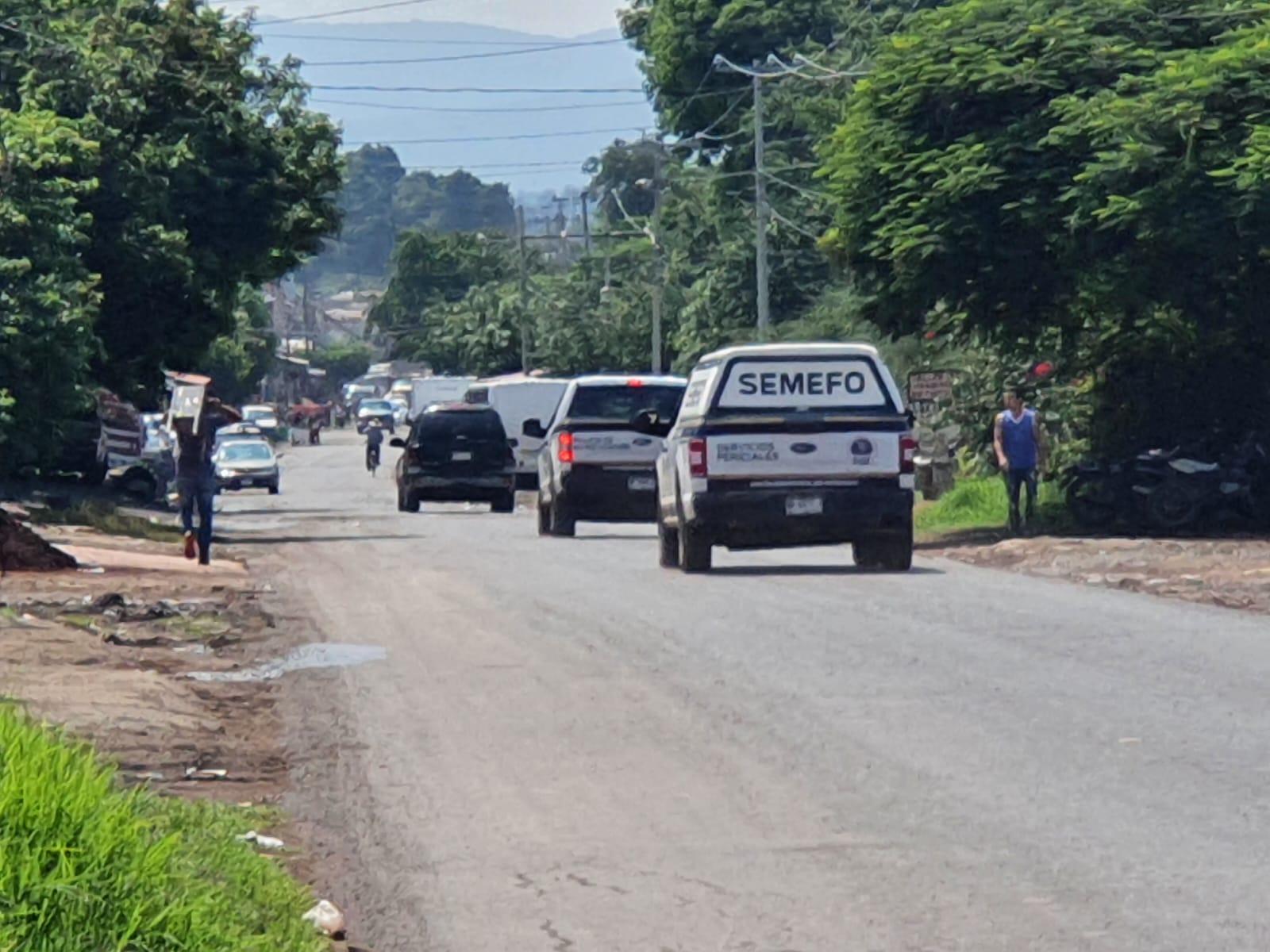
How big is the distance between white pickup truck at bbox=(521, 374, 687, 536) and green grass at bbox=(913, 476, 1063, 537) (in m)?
3.59

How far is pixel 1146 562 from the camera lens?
24.2 metres

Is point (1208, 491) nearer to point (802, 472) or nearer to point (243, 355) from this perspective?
point (802, 472)

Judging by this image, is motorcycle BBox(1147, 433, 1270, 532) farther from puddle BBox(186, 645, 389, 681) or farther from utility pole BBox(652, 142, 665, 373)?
utility pole BBox(652, 142, 665, 373)

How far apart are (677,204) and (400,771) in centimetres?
7629

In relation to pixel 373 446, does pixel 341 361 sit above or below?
above

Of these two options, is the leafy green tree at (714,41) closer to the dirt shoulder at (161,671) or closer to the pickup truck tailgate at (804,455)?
the pickup truck tailgate at (804,455)

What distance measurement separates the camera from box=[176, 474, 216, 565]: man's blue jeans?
26781 mm

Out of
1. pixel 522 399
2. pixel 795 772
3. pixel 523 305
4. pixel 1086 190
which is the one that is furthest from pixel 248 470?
pixel 795 772

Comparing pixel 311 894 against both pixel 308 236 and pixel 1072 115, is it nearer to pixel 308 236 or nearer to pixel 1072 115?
pixel 1072 115

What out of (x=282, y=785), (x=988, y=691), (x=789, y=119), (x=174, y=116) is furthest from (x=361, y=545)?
(x=789, y=119)

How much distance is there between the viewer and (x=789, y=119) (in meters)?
74.3

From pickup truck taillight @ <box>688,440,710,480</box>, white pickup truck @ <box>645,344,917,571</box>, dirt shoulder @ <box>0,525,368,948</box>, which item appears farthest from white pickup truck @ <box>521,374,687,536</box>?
pickup truck taillight @ <box>688,440,710,480</box>

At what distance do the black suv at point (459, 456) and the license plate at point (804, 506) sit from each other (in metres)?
20.6

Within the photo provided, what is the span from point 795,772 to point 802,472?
1238 cm
